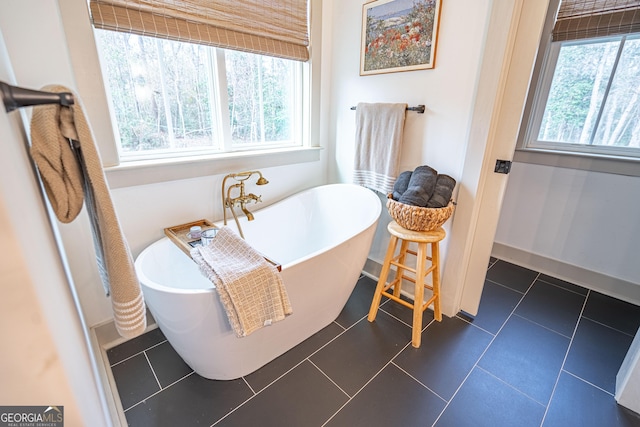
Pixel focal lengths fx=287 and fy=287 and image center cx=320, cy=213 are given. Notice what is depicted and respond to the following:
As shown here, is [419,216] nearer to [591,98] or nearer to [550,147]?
[550,147]

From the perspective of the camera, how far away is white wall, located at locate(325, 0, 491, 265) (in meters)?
1.58

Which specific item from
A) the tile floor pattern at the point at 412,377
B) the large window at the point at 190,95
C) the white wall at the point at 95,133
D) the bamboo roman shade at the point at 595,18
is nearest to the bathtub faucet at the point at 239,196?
the white wall at the point at 95,133

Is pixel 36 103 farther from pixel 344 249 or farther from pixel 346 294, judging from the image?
pixel 346 294

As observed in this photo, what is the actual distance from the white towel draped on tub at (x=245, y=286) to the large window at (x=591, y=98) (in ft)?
8.27


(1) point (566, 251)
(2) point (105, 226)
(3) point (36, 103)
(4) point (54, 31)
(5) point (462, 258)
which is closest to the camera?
(3) point (36, 103)

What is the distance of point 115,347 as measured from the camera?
163cm

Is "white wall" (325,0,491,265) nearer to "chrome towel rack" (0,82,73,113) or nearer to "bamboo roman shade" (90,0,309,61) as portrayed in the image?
"bamboo roman shade" (90,0,309,61)

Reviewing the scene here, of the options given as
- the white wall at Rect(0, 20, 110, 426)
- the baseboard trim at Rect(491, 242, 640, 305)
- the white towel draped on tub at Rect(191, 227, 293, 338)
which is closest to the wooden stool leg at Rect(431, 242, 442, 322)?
the white towel draped on tub at Rect(191, 227, 293, 338)

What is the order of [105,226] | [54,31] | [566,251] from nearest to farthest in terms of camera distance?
[105,226] → [54,31] → [566,251]

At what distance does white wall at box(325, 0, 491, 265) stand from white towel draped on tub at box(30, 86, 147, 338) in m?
1.73

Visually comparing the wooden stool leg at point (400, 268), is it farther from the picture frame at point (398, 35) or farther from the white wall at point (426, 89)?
the picture frame at point (398, 35)

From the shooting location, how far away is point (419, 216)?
1.55 metres

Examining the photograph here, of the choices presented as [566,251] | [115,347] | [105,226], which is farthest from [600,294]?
[115,347]

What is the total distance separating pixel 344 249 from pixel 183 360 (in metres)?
1.06
